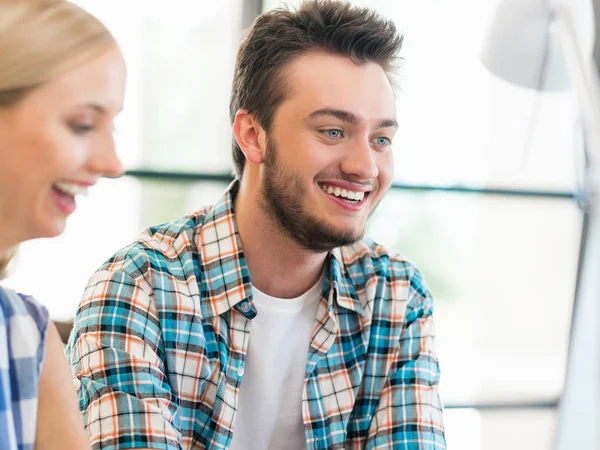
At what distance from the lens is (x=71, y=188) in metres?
0.82

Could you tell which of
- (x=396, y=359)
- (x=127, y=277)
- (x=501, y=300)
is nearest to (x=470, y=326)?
(x=501, y=300)

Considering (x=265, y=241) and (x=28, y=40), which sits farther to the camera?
(x=265, y=241)

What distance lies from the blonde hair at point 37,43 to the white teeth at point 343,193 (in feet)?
2.80

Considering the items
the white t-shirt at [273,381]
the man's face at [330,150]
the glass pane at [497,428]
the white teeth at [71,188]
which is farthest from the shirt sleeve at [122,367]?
the glass pane at [497,428]

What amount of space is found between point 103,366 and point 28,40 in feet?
2.42

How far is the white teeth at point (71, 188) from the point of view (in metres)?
0.81

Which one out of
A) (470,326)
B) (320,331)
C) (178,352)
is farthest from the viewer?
(470,326)

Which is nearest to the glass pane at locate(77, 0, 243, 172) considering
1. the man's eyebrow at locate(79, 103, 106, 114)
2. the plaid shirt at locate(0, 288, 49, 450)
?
the plaid shirt at locate(0, 288, 49, 450)

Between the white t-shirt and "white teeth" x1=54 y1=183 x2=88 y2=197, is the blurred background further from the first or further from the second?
"white teeth" x1=54 y1=183 x2=88 y2=197

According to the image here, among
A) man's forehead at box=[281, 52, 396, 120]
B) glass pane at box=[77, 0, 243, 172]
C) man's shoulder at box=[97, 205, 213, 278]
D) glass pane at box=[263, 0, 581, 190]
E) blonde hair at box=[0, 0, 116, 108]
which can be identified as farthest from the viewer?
glass pane at box=[263, 0, 581, 190]

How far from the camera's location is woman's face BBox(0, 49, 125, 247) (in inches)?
30.6

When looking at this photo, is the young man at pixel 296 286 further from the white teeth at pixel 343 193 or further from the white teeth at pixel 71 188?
the white teeth at pixel 71 188

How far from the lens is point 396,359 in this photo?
1647 millimetres

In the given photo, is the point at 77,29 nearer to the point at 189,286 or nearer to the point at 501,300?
the point at 189,286
